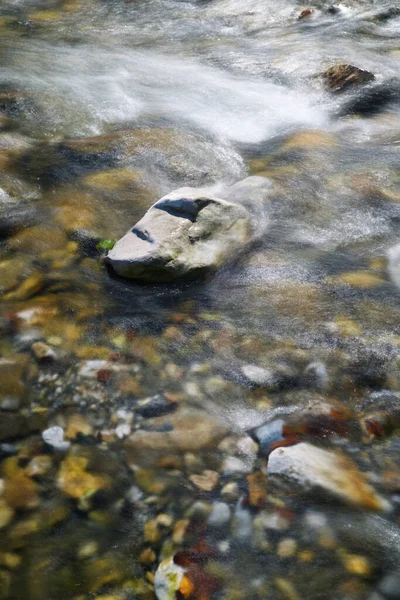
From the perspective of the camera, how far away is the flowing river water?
2.86 meters

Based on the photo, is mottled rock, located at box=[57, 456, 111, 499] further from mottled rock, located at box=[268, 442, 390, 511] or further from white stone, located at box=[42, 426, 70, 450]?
mottled rock, located at box=[268, 442, 390, 511]

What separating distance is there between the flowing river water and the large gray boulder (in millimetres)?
139

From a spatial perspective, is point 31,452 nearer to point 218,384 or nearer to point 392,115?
point 218,384

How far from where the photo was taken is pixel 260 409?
145 inches

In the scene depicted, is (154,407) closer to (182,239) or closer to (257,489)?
(257,489)

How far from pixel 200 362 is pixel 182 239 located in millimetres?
1183

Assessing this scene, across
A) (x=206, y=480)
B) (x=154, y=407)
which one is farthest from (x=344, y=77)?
(x=206, y=480)

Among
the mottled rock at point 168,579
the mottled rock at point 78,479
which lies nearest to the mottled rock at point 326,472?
the mottled rock at point 168,579

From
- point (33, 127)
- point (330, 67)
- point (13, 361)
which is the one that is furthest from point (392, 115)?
point (13, 361)

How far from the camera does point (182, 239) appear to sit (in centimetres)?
480

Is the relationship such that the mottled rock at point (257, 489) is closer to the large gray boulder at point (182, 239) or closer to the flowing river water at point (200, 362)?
the flowing river water at point (200, 362)

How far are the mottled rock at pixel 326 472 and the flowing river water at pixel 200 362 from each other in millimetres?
11

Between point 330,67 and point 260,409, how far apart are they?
21.7 ft

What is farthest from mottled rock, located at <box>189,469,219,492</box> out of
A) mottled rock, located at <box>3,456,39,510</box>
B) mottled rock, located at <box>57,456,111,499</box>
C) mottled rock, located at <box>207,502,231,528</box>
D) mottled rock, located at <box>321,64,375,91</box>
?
mottled rock, located at <box>321,64,375,91</box>
